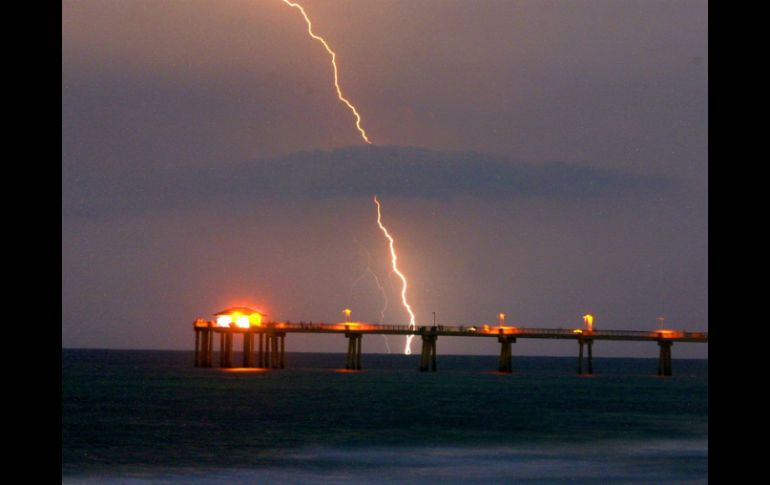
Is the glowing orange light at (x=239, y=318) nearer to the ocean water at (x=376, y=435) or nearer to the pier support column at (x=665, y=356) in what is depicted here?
the ocean water at (x=376, y=435)

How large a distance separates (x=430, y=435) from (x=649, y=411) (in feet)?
79.5

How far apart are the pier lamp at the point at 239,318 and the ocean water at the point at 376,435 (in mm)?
18499

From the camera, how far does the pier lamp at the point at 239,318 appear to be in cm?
11531

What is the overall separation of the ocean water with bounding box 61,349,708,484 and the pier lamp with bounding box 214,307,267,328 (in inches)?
728

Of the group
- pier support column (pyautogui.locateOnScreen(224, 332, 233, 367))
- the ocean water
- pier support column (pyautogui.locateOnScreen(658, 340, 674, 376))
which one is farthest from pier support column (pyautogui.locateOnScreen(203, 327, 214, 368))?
pier support column (pyautogui.locateOnScreen(658, 340, 674, 376))

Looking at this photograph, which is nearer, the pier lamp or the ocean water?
the ocean water

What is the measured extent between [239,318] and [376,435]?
6414cm

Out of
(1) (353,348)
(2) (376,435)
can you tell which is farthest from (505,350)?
(2) (376,435)

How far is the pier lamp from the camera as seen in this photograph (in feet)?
378

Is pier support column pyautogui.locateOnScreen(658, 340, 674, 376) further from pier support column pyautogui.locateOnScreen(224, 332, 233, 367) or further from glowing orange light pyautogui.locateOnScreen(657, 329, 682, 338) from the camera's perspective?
pier support column pyautogui.locateOnScreen(224, 332, 233, 367)

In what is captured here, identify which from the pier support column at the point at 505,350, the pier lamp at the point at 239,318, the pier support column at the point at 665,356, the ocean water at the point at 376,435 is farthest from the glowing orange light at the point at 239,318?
the pier support column at the point at 665,356
